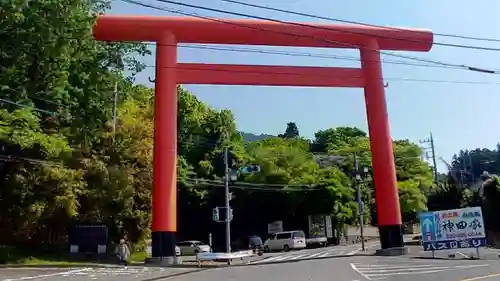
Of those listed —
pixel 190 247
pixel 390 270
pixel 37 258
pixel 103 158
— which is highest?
pixel 103 158

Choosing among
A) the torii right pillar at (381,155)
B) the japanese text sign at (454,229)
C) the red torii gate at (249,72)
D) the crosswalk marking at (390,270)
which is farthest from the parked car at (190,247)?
the crosswalk marking at (390,270)

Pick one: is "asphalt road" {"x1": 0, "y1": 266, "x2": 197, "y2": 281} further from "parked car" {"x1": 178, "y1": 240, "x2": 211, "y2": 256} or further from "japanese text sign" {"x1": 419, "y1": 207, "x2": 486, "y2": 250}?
"parked car" {"x1": 178, "y1": 240, "x2": 211, "y2": 256}

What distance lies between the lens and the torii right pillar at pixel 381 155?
25234 mm

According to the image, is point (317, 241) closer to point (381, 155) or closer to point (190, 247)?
point (190, 247)

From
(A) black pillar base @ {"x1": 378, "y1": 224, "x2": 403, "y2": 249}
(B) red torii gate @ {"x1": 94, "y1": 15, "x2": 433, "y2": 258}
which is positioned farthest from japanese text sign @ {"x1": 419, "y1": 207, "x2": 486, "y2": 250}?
(B) red torii gate @ {"x1": 94, "y1": 15, "x2": 433, "y2": 258}

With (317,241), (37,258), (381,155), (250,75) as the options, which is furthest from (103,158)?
(317,241)

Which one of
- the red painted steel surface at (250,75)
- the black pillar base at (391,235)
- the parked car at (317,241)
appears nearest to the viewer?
the red painted steel surface at (250,75)

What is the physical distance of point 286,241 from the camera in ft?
136

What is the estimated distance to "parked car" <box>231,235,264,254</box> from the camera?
40.2 m

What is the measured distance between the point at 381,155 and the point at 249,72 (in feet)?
24.3

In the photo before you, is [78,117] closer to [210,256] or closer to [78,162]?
[78,162]

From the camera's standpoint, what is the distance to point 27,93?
69.2 feet

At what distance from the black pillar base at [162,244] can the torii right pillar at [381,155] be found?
9900mm

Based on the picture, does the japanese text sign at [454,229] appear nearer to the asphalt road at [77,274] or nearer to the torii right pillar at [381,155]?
the torii right pillar at [381,155]
